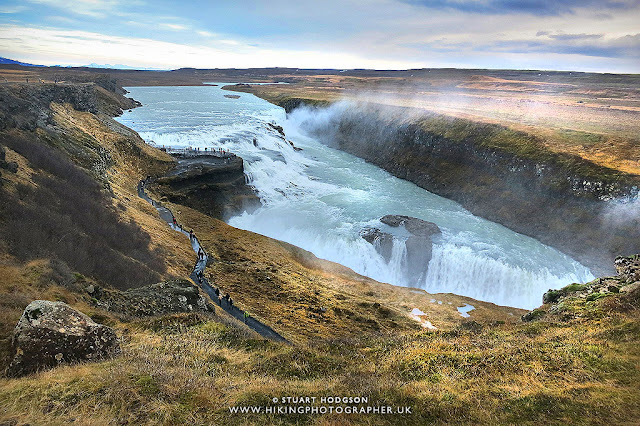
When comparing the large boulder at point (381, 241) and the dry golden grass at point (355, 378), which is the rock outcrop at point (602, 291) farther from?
the large boulder at point (381, 241)

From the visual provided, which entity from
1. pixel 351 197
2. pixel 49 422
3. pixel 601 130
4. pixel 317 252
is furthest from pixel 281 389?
pixel 601 130

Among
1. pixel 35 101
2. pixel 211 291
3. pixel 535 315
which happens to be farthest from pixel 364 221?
pixel 35 101

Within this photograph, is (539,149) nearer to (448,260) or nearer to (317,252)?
(448,260)

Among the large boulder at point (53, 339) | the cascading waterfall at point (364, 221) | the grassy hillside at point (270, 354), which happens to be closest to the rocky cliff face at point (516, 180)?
the cascading waterfall at point (364, 221)

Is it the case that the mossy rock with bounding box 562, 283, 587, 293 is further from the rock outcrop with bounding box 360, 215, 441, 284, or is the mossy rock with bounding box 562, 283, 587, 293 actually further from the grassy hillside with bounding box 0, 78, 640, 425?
the rock outcrop with bounding box 360, 215, 441, 284

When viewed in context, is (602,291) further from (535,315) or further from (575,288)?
(535,315)
